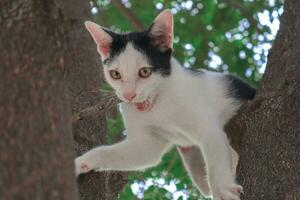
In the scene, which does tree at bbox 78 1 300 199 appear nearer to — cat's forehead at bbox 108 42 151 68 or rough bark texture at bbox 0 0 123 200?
cat's forehead at bbox 108 42 151 68

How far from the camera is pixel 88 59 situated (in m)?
3.85

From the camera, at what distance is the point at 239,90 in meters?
3.93

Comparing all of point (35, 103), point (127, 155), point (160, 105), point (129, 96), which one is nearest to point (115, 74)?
point (129, 96)

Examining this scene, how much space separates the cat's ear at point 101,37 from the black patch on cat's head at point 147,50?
0.03 m

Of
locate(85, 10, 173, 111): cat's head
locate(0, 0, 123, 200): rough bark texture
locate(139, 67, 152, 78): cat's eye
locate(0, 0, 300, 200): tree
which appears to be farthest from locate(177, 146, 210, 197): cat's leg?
locate(0, 0, 123, 200): rough bark texture

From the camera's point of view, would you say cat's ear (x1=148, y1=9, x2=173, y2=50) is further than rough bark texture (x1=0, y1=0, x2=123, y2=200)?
Yes

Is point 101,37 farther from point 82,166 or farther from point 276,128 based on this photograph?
point 276,128

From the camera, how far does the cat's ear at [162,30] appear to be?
3619mm

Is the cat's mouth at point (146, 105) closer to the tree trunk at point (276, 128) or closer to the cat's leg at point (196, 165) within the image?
the cat's leg at point (196, 165)

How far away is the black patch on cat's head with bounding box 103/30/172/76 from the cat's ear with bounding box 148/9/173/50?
0.09 feet

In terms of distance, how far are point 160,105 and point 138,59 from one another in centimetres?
31

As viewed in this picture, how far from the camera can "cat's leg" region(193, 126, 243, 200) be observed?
10.5 ft

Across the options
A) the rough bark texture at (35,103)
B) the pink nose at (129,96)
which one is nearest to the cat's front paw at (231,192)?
the pink nose at (129,96)

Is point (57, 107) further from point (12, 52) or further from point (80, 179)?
point (80, 179)
